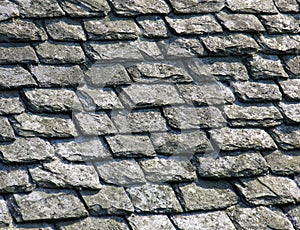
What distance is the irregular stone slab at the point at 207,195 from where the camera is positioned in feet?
11.8

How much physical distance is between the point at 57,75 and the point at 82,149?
391 millimetres

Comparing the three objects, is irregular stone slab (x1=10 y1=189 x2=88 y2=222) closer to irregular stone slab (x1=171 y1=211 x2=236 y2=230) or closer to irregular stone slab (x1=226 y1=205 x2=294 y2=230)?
irregular stone slab (x1=171 y1=211 x2=236 y2=230)

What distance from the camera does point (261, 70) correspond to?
407cm

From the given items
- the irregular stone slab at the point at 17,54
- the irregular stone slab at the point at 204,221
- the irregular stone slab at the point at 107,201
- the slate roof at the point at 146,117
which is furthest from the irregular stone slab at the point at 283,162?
the irregular stone slab at the point at 17,54

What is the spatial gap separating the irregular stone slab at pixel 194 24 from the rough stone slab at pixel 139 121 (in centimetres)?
51

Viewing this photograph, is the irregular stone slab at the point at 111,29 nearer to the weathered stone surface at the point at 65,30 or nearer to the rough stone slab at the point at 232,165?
the weathered stone surface at the point at 65,30

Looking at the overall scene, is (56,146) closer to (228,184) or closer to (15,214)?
(15,214)

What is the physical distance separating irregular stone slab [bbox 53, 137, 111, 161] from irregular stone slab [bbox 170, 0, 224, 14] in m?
0.91

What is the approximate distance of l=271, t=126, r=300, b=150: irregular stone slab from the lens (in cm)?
394

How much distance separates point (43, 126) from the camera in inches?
137

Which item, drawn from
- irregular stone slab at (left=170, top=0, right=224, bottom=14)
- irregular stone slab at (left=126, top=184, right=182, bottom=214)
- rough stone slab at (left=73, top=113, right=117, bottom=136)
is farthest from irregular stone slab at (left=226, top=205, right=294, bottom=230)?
irregular stone slab at (left=170, top=0, right=224, bottom=14)

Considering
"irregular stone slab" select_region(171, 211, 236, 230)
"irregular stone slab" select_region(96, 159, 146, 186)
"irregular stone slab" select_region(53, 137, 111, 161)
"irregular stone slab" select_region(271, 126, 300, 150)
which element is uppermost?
"irregular stone slab" select_region(271, 126, 300, 150)

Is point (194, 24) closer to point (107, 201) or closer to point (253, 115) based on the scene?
point (253, 115)

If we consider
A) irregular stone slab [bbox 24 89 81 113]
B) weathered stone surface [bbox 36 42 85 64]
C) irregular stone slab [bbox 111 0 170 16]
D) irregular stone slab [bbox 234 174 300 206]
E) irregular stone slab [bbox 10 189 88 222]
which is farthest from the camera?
irregular stone slab [bbox 111 0 170 16]
